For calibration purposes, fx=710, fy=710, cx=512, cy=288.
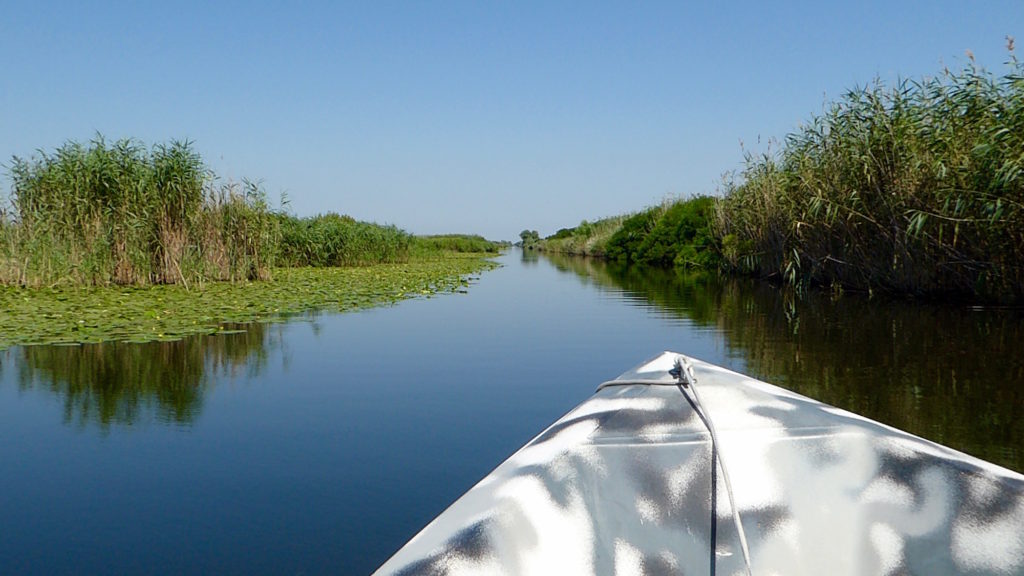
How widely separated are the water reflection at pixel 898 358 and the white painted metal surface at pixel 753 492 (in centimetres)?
151

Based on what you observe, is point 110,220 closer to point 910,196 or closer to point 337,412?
point 337,412

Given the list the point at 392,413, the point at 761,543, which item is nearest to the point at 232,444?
the point at 392,413

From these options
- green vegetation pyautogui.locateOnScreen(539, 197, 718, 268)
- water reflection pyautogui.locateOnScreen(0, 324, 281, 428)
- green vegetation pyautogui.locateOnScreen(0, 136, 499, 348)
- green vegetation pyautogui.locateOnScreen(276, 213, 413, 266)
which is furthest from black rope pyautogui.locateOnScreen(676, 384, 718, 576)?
green vegetation pyautogui.locateOnScreen(539, 197, 718, 268)

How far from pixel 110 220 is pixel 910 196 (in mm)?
9864

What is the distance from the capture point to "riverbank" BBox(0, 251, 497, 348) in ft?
19.4

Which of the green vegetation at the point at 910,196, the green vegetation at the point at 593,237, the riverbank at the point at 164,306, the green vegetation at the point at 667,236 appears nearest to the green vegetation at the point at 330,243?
the riverbank at the point at 164,306

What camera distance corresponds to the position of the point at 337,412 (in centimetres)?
363

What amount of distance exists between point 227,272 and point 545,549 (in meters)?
10.4

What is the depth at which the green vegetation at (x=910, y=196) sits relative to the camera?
6.25 meters

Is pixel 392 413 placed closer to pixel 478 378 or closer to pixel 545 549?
pixel 478 378

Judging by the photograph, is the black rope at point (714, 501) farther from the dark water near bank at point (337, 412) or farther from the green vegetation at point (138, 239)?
the green vegetation at point (138, 239)

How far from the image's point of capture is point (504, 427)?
3.30 metres

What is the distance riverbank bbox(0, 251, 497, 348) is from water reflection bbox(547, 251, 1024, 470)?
13.8ft

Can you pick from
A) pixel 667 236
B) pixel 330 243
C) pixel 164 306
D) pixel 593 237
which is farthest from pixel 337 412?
pixel 593 237
